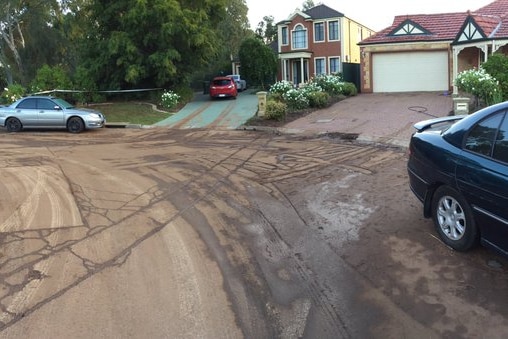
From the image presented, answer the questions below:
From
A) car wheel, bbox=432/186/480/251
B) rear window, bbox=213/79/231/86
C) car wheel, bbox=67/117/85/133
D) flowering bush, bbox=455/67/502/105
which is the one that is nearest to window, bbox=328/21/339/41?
rear window, bbox=213/79/231/86

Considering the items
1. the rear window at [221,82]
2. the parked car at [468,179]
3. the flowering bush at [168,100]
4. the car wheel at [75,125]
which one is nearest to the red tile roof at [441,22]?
the rear window at [221,82]

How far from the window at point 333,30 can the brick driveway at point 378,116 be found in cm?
1736

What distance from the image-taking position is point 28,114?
19.2 m

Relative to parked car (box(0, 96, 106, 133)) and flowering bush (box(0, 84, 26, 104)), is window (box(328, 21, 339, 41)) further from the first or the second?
parked car (box(0, 96, 106, 133))

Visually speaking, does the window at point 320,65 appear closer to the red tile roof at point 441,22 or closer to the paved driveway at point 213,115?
the red tile roof at point 441,22

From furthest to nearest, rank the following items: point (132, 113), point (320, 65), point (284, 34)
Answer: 1. point (284, 34)
2. point (320, 65)
3. point (132, 113)

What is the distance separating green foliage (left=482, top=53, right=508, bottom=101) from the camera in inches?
661

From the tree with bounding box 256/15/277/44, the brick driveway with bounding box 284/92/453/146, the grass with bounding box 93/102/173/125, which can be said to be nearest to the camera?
the brick driveway with bounding box 284/92/453/146

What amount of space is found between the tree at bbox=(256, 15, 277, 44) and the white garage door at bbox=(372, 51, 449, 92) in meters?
40.7

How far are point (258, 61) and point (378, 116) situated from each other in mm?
23655

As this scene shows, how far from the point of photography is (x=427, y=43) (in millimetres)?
28297

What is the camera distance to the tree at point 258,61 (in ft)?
137

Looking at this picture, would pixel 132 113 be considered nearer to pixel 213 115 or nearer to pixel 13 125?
pixel 213 115

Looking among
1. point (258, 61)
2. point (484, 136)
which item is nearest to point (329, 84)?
point (258, 61)
